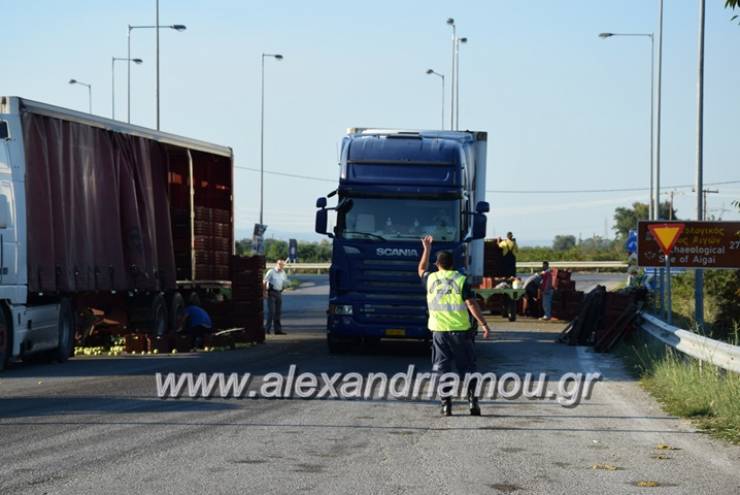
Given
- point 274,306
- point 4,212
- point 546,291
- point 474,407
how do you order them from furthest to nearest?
1. point 546,291
2. point 274,306
3. point 4,212
4. point 474,407

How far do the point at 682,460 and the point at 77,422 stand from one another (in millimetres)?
5622

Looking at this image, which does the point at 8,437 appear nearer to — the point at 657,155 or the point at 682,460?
the point at 682,460

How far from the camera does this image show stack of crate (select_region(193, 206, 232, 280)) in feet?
87.9

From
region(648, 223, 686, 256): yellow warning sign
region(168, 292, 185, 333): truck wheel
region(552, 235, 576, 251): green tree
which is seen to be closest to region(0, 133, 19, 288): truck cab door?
region(168, 292, 185, 333): truck wheel

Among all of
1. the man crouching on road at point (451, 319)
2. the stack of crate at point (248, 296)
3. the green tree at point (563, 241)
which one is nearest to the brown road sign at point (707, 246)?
the stack of crate at point (248, 296)

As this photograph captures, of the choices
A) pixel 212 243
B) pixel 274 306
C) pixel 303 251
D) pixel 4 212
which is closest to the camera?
pixel 4 212

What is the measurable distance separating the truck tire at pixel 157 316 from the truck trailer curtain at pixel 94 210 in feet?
1.21

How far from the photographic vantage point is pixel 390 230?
2106 cm

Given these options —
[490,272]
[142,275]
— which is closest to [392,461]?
[142,275]

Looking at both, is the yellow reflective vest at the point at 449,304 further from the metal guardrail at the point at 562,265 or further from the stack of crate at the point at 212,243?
the metal guardrail at the point at 562,265

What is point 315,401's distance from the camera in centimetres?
1435

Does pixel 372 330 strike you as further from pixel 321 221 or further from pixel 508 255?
pixel 508 255

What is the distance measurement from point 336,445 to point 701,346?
19.0 feet

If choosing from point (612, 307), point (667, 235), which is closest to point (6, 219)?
point (667, 235)
